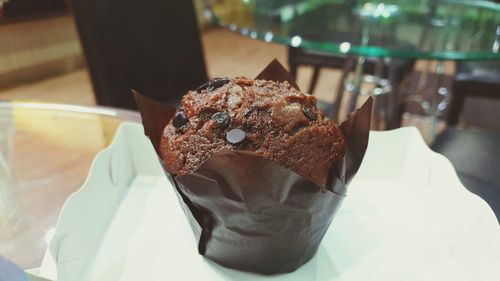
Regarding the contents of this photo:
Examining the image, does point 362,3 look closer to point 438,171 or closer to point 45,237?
point 438,171

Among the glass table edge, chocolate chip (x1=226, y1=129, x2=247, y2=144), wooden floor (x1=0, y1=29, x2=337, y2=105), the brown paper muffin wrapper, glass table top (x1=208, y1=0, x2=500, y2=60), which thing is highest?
chocolate chip (x1=226, y1=129, x2=247, y2=144)

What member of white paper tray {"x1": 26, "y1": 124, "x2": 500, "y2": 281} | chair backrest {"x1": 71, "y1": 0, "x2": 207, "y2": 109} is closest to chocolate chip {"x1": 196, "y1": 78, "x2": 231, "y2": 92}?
white paper tray {"x1": 26, "y1": 124, "x2": 500, "y2": 281}

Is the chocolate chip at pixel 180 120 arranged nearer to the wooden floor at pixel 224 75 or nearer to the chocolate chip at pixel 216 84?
the chocolate chip at pixel 216 84

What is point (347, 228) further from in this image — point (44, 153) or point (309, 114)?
point (44, 153)

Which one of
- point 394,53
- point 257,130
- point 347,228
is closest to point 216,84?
point 257,130

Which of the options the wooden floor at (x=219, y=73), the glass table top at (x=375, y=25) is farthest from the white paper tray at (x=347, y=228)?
the wooden floor at (x=219, y=73)

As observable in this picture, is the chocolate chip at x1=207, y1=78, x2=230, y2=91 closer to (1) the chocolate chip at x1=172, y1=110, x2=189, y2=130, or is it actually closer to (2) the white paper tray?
(1) the chocolate chip at x1=172, y1=110, x2=189, y2=130

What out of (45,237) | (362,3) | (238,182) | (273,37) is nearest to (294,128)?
(238,182)
